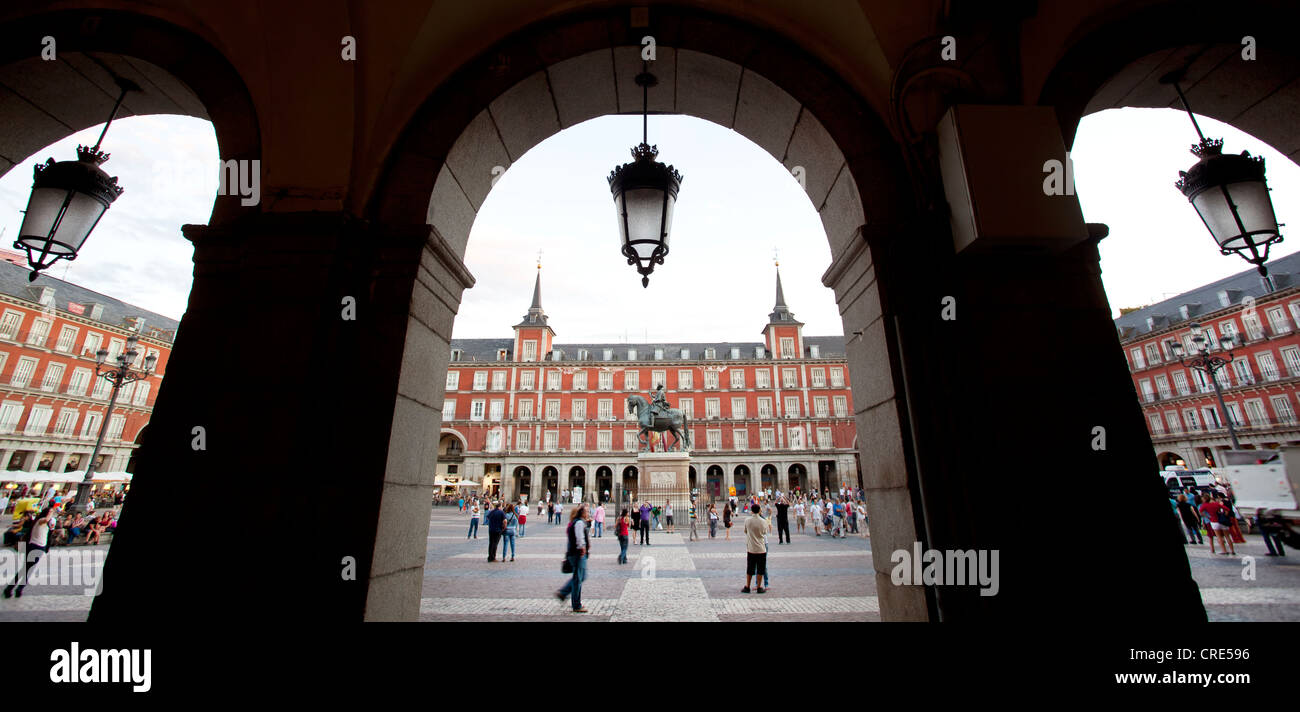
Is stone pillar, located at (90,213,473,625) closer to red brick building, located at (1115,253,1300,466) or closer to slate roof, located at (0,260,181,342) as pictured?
red brick building, located at (1115,253,1300,466)

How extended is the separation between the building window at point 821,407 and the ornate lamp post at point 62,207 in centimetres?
4952

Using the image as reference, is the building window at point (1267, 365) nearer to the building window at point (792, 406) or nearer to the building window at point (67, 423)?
the building window at point (792, 406)

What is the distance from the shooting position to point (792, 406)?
1907 inches

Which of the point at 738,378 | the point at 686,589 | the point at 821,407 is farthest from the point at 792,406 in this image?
the point at 686,589

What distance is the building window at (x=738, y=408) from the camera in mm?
48344

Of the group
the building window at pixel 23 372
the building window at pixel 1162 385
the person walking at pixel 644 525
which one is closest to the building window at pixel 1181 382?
the building window at pixel 1162 385

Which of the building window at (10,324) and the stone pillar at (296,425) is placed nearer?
the stone pillar at (296,425)

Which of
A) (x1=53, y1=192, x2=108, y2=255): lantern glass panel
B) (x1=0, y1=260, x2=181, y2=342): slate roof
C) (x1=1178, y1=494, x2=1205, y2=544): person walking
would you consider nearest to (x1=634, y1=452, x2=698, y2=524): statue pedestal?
(x1=1178, y1=494, x2=1205, y2=544): person walking

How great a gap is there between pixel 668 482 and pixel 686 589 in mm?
14064

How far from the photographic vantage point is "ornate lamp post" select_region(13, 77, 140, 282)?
11.8 ft

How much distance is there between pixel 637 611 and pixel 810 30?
22.0ft

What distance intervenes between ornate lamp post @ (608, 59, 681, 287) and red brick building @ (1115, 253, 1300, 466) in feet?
119
